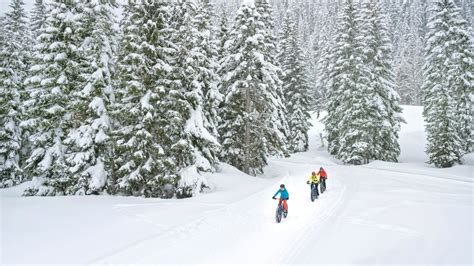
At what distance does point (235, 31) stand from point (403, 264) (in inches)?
861

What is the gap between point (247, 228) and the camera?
12977 millimetres

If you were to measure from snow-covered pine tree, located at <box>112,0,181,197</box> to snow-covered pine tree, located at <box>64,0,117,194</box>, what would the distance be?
94cm

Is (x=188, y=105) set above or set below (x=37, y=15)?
below

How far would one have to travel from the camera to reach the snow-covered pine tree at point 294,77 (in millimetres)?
43031

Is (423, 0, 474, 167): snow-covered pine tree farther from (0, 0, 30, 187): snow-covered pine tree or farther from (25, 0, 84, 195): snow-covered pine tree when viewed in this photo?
(0, 0, 30, 187): snow-covered pine tree

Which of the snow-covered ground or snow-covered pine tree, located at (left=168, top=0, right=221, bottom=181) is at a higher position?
snow-covered pine tree, located at (left=168, top=0, right=221, bottom=181)

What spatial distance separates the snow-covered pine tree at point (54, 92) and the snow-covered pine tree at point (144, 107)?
283 centimetres

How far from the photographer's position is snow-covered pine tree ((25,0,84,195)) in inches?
763

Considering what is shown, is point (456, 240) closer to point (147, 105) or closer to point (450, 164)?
A: point (147, 105)

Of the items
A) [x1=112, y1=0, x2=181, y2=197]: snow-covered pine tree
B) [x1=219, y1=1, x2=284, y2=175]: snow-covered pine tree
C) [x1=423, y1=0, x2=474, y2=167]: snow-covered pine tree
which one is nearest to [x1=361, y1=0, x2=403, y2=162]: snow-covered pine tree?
[x1=423, y1=0, x2=474, y2=167]: snow-covered pine tree

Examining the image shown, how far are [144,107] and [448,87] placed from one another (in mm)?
28571

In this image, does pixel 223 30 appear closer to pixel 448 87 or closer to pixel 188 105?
pixel 188 105

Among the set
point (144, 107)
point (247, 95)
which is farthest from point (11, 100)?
point (247, 95)

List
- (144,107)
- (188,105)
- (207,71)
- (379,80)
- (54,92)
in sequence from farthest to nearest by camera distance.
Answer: (379,80), (207,71), (188,105), (54,92), (144,107)
